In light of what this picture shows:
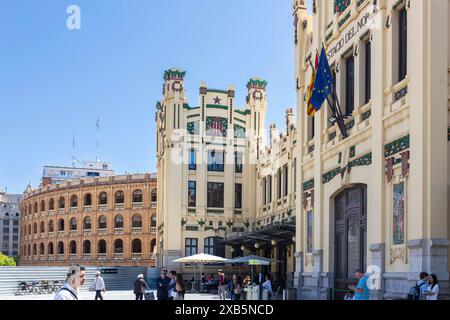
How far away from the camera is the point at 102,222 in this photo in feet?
241

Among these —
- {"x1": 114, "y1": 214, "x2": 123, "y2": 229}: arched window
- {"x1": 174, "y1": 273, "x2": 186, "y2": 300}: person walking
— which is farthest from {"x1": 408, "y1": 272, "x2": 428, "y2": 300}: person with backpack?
{"x1": 114, "y1": 214, "x2": 123, "y2": 229}: arched window

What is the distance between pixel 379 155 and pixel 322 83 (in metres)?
3.82

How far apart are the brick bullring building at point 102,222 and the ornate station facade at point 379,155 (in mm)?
47387

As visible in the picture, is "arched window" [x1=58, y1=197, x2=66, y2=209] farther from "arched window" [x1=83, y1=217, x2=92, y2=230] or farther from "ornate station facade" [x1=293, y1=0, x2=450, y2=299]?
"ornate station facade" [x1=293, y1=0, x2=450, y2=299]

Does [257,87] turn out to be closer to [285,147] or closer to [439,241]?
[285,147]

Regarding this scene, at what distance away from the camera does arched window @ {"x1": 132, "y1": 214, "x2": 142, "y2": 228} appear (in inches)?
2837

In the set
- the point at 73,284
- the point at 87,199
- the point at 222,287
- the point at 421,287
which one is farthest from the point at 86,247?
the point at 73,284

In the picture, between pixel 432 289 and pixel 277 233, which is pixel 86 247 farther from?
pixel 432 289

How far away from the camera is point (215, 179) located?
156ft

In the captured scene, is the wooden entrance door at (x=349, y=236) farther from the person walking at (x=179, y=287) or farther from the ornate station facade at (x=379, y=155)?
the person walking at (x=179, y=287)

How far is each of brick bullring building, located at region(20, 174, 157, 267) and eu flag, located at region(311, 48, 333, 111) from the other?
5049 cm

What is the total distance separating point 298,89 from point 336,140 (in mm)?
5869

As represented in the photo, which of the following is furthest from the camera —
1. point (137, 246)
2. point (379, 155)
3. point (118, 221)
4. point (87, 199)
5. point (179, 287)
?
point (87, 199)
